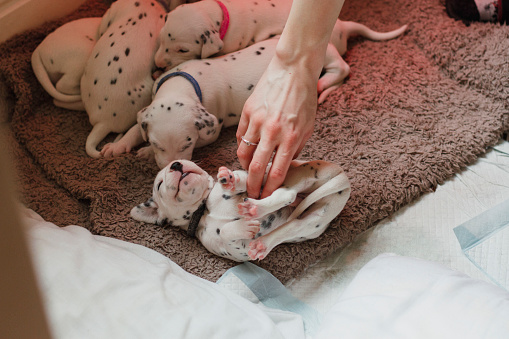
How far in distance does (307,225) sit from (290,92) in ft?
1.84

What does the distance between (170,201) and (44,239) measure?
0.52 metres

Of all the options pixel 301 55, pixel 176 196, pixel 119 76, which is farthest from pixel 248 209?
pixel 119 76

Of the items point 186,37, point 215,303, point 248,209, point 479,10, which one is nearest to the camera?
point 215,303

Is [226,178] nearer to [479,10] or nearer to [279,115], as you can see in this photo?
[279,115]

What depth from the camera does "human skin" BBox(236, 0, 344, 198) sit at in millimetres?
1668

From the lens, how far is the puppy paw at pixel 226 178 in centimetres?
183

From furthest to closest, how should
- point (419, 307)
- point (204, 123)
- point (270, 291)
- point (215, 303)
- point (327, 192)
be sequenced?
point (204, 123) < point (270, 291) < point (327, 192) < point (215, 303) < point (419, 307)

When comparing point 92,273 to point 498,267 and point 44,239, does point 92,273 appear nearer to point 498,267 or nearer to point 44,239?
point 44,239

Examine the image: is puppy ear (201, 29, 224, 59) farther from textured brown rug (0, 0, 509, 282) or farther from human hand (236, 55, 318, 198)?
human hand (236, 55, 318, 198)

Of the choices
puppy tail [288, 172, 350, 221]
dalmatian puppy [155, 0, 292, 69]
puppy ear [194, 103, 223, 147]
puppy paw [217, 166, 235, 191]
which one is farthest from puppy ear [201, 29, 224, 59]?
puppy tail [288, 172, 350, 221]

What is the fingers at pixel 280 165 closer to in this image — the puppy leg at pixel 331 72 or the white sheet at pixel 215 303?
the white sheet at pixel 215 303

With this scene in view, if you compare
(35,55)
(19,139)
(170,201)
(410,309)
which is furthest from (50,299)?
(35,55)

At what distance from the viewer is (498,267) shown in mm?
2051

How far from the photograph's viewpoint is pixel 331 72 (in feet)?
9.12
